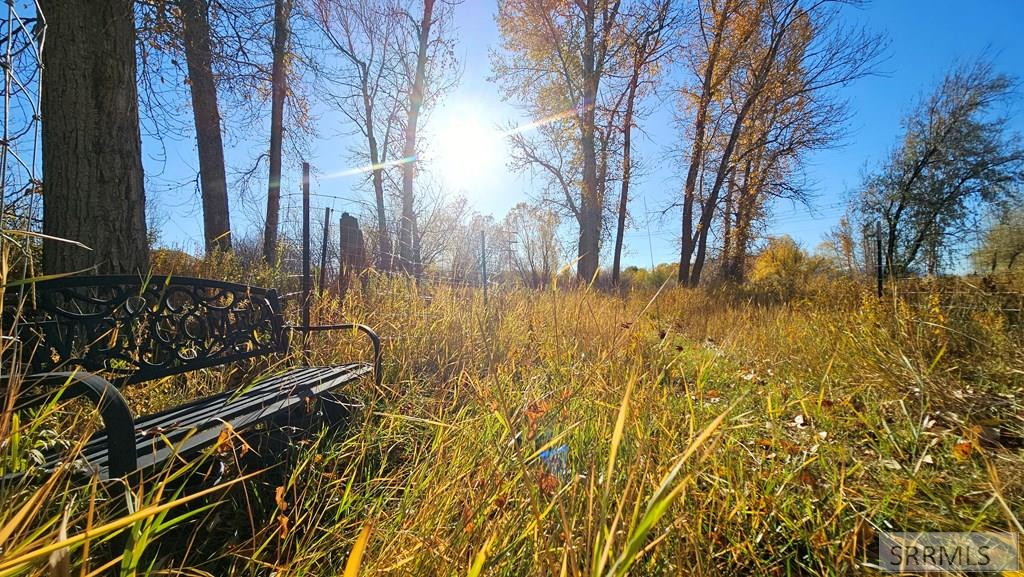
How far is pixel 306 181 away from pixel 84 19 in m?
1.58

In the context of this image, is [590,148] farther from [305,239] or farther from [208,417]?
[208,417]

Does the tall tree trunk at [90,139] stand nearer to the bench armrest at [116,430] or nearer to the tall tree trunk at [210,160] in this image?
the bench armrest at [116,430]

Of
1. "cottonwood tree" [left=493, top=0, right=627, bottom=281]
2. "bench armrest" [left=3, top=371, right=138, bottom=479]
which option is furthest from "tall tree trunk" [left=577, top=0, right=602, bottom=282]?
"bench armrest" [left=3, top=371, right=138, bottom=479]

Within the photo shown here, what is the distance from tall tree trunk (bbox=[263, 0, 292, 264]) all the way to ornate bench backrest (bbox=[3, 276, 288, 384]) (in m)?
3.87

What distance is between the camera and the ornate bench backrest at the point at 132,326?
1.48m

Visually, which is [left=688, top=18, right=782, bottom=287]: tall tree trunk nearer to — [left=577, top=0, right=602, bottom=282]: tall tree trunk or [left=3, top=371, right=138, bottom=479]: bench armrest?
[left=577, top=0, right=602, bottom=282]: tall tree trunk

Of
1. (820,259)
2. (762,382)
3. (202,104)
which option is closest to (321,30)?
(202,104)

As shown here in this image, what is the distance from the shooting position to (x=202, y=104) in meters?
5.32

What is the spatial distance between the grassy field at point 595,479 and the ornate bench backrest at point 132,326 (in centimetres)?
26

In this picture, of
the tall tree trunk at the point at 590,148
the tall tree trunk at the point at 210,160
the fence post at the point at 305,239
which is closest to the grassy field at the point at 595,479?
the fence post at the point at 305,239

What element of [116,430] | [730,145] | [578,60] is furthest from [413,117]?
[116,430]

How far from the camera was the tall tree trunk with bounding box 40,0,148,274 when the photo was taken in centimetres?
227

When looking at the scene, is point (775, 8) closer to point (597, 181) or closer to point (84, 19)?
point (597, 181)

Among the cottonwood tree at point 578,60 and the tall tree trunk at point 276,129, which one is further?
the cottonwood tree at point 578,60
